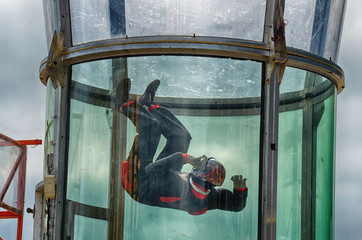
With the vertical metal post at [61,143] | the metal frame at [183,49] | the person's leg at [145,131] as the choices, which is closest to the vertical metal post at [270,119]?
the metal frame at [183,49]

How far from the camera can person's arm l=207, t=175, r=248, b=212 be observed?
8.93 metres

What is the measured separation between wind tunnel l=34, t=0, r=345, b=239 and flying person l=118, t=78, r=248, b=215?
0.20 feet

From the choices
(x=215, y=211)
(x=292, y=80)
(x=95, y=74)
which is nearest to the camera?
(x=215, y=211)

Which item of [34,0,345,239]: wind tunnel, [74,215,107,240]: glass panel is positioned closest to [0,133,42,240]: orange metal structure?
[34,0,345,239]: wind tunnel

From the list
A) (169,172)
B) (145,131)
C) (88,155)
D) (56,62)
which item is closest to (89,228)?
(88,155)

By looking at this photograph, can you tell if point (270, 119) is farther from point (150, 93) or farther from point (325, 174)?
point (150, 93)

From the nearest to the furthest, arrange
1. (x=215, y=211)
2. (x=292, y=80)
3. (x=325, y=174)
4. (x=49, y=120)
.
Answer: (x=215, y=211) → (x=292, y=80) → (x=325, y=174) → (x=49, y=120)

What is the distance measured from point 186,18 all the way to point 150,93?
0.87 metres

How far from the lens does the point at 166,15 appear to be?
9133 mm

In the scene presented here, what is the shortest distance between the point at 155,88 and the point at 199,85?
0.46 meters

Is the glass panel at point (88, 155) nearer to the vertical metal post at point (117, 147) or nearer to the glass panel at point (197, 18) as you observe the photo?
the vertical metal post at point (117, 147)

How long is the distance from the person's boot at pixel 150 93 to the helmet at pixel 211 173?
0.86 m

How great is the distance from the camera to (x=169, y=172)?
29.4 feet

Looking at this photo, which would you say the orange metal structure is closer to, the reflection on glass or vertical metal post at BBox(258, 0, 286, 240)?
the reflection on glass
